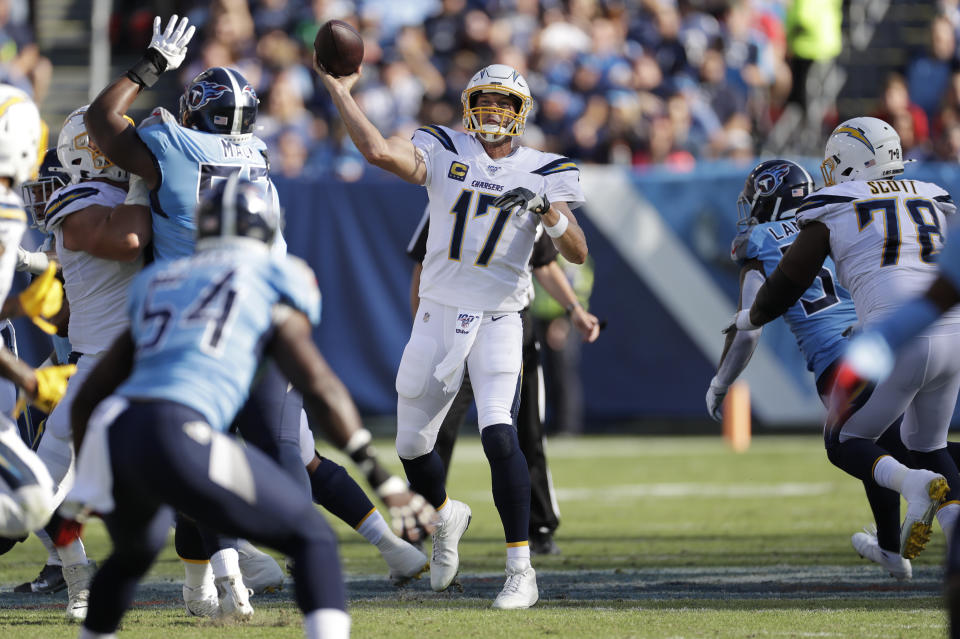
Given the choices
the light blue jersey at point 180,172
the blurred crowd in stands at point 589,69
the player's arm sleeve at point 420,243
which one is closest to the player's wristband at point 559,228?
the player's arm sleeve at point 420,243

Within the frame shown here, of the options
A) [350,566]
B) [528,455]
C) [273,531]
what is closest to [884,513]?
[528,455]

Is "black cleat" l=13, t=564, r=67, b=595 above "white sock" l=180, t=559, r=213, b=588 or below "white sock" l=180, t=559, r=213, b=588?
below

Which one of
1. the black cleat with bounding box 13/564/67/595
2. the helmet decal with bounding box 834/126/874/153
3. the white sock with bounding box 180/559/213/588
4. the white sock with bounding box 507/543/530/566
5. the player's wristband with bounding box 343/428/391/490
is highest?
the helmet decal with bounding box 834/126/874/153

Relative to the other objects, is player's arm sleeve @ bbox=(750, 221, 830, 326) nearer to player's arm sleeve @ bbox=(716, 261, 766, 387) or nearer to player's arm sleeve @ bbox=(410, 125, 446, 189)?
player's arm sleeve @ bbox=(716, 261, 766, 387)

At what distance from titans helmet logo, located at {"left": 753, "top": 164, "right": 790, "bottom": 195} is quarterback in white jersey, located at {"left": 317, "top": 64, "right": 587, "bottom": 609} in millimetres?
1072

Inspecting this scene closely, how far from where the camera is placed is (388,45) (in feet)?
47.4

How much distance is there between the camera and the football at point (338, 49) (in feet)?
17.6

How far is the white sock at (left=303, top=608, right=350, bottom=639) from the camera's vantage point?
331cm

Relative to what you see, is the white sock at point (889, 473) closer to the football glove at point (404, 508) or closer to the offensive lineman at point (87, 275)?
the football glove at point (404, 508)

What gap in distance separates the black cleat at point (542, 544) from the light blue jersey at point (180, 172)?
246cm

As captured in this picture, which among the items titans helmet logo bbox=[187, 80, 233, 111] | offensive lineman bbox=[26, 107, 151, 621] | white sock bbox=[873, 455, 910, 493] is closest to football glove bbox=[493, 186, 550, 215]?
titans helmet logo bbox=[187, 80, 233, 111]

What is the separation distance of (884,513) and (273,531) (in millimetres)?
3310

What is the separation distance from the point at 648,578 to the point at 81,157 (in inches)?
114

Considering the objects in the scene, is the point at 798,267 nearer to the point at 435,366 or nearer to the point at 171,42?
the point at 435,366
